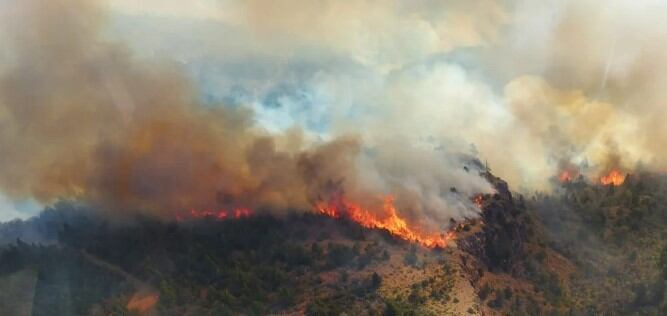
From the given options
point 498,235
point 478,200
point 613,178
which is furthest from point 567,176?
Answer: point 498,235

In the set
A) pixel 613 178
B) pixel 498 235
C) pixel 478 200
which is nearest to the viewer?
pixel 498 235

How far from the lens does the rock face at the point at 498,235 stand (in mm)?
79625

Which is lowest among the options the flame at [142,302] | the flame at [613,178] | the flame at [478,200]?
the flame at [142,302]

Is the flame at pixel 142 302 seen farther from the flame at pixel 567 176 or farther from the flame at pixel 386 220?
the flame at pixel 567 176

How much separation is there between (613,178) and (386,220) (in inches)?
2033

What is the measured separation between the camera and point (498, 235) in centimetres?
8344

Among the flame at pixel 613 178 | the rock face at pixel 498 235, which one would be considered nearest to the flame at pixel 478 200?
the rock face at pixel 498 235

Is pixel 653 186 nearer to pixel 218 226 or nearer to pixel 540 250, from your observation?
pixel 540 250

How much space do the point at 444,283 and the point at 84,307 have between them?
32.3m

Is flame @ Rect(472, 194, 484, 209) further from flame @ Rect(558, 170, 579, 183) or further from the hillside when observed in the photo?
flame @ Rect(558, 170, 579, 183)

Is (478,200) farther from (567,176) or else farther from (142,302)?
(142,302)

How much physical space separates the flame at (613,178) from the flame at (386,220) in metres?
46.1

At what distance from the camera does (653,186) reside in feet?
341

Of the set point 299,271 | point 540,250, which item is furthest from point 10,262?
point 540,250
